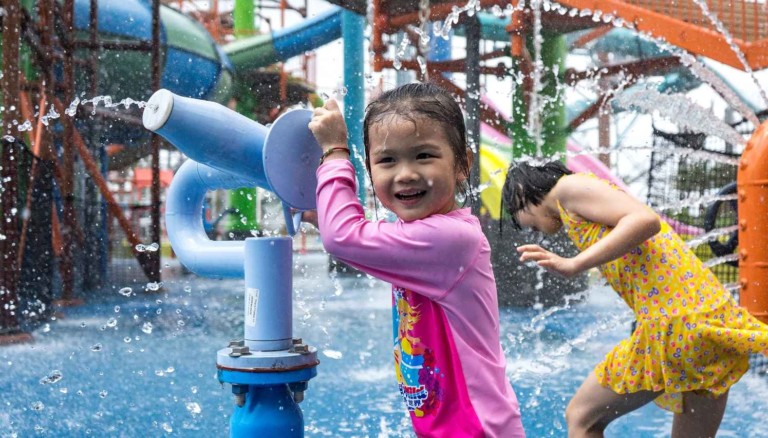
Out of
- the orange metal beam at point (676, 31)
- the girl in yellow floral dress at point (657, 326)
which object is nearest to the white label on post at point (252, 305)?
the girl in yellow floral dress at point (657, 326)

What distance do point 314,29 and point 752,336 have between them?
11.2 metres

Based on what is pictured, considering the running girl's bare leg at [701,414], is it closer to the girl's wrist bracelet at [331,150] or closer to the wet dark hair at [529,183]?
the wet dark hair at [529,183]

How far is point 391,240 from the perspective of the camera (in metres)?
1.18

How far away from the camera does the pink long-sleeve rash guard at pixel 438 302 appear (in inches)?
46.6

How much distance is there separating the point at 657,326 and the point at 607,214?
0.30m

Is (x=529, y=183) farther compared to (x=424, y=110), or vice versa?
(x=529, y=183)

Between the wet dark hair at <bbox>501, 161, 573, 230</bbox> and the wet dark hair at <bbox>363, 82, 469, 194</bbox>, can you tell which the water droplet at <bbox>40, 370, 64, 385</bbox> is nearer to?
the wet dark hair at <bbox>501, 161, 573, 230</bbox>

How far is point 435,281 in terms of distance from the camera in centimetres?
120

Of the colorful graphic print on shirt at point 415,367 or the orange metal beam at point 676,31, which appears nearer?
the colorful graphic print on shirt at point 415,367

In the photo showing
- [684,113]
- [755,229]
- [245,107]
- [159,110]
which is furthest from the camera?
[245,107]

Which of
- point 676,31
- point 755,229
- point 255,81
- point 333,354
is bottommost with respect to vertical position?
point 333,354

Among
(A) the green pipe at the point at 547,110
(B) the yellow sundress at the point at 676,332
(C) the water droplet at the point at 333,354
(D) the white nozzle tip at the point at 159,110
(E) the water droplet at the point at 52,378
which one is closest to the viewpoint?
(D) the white nozzle tip at the point at 159,110

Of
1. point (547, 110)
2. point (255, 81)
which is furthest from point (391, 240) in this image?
point (255, 81)

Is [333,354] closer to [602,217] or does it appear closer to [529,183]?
[529,183]
